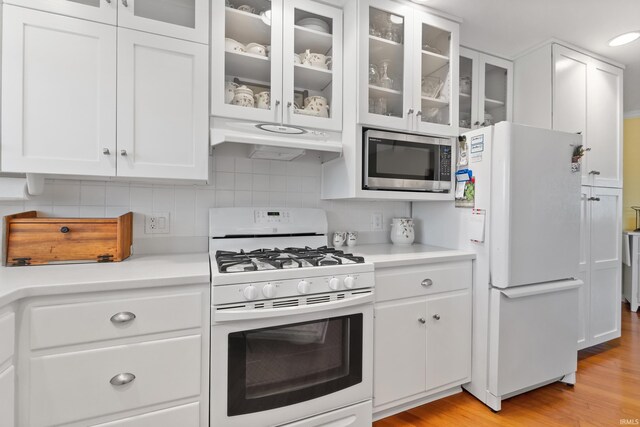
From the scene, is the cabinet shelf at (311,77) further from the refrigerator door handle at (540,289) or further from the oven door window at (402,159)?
the refrigerator door handle at (540,289)

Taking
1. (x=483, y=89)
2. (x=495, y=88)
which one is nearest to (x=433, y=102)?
(x=483, y=89)

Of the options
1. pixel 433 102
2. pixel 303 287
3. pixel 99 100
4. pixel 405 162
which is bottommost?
pixel 303 287

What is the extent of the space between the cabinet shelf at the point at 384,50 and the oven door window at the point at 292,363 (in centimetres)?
151

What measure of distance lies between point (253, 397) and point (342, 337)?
1.54 ft

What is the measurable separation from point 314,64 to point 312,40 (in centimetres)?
15

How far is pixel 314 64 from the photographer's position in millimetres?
1842

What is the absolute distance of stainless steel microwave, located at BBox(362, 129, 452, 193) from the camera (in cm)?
183

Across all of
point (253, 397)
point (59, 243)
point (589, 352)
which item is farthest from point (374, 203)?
point (589, 352)

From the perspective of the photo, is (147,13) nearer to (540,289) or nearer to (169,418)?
(169,418)

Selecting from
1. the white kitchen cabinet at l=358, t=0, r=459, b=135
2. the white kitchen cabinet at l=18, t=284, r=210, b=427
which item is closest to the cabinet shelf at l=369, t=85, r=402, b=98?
the white kitchen cabinet at l=358, t=0, r=459, b=135

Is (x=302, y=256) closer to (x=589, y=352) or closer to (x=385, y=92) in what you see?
(x=385, y=92)

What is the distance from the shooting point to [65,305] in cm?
107

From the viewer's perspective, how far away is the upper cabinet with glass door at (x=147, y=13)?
51.3 inches

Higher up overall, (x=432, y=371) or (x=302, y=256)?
(x=302, y=256)
